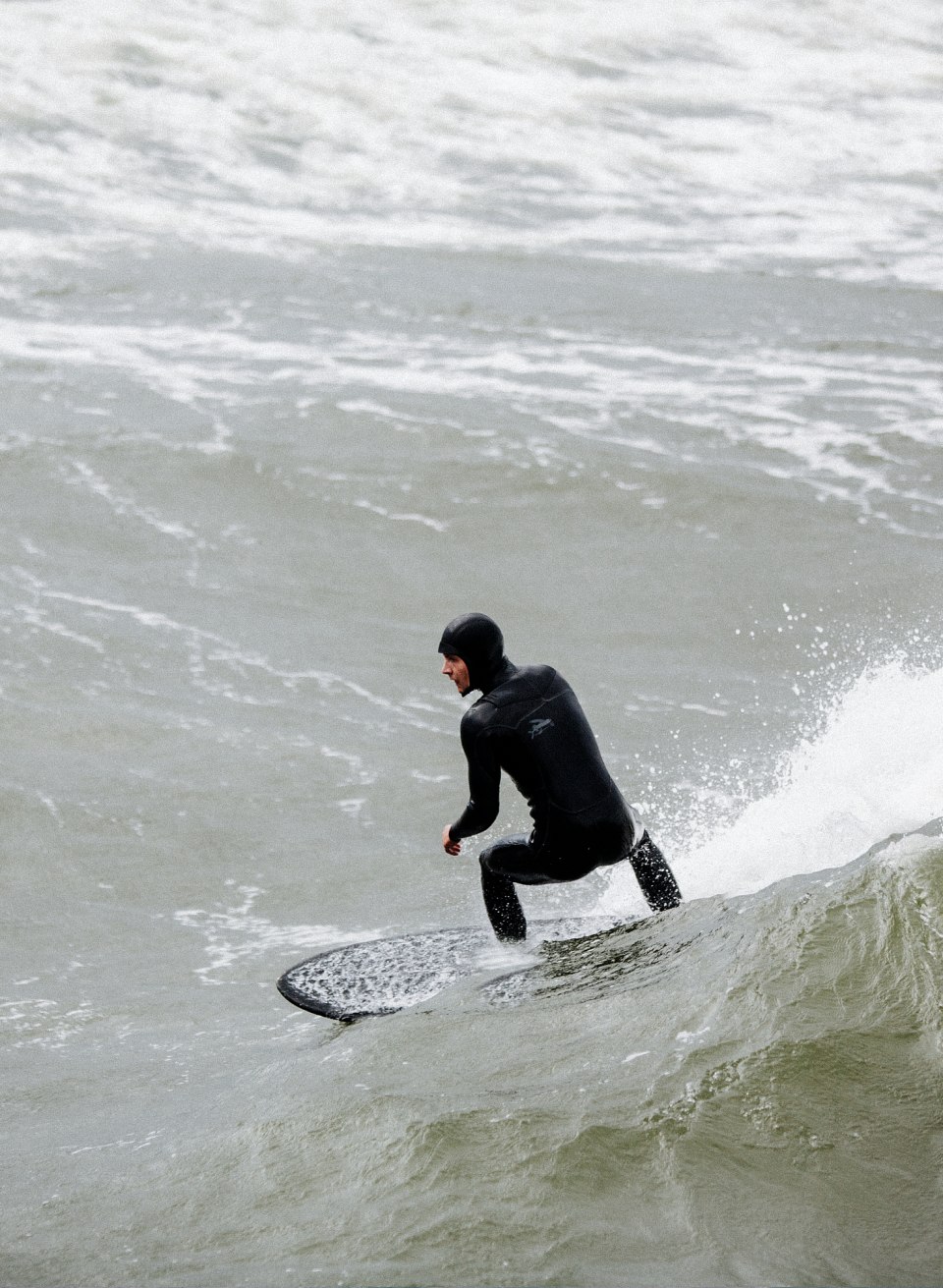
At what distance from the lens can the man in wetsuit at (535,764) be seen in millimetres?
6297

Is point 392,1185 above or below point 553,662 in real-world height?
above

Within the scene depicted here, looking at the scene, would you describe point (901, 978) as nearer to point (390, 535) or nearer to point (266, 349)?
point (390, 535)

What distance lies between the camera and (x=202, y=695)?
11.6 m

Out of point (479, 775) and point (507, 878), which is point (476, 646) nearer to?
point (479, 775)

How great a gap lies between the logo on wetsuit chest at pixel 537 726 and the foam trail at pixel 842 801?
3.79 ft

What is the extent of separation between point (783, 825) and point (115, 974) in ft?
12.0

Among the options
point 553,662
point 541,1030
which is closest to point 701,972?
point 541,1030

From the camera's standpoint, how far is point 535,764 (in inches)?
251

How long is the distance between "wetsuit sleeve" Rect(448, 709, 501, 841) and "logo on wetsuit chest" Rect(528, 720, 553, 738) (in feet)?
0.57

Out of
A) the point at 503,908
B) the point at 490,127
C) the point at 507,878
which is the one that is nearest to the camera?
the point at 507,878

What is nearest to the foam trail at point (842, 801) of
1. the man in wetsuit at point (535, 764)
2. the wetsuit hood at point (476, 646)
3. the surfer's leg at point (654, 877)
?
the surfer's leg at point (654, 877)

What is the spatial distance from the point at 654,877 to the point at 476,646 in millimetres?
1440

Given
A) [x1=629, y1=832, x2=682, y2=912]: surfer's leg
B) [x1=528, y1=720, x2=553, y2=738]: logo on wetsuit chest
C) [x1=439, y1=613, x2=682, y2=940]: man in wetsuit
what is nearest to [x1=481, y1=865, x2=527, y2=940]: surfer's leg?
[x1=439, y1=613, x2=682, y2=940]: man in wetsuit

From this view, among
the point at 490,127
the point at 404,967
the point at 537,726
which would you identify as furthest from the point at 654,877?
the point at 490,127
